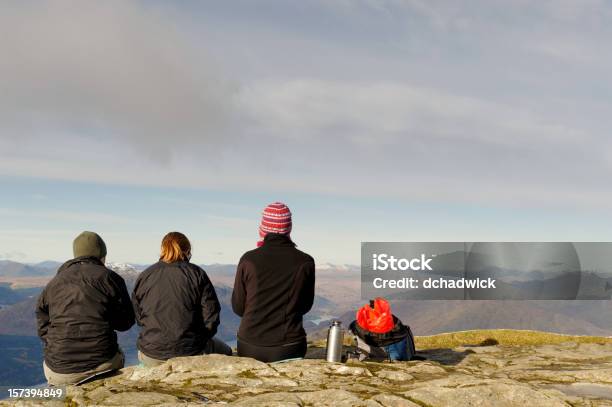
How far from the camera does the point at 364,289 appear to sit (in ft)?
96.5

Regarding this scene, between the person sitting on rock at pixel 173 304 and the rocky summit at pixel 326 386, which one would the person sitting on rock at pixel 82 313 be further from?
the rocky summit at pixel 326 386

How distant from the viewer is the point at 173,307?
35.4ft

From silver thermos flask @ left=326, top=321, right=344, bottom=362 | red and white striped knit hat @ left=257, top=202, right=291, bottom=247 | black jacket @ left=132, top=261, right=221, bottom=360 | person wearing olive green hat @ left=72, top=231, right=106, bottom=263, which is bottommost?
silver thermos flask @ left=326, top=321, right=344, bottom=362

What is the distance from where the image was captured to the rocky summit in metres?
8.99

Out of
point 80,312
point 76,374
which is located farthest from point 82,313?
point 76,374

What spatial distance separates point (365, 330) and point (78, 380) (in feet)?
22.3

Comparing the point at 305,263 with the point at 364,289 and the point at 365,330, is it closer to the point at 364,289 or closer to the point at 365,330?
the point at 365,330

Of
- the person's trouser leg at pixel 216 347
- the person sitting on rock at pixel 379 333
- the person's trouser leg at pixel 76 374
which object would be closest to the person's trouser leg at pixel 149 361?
the person's trouser leg at pixel 76 374

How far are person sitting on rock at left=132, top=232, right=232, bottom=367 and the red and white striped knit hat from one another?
1608 mm

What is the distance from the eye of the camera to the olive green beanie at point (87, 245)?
35.1 ft

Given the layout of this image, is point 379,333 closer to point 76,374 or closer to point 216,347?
point 216,347

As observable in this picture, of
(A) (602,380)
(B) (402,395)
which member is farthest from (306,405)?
(A) (602,380)

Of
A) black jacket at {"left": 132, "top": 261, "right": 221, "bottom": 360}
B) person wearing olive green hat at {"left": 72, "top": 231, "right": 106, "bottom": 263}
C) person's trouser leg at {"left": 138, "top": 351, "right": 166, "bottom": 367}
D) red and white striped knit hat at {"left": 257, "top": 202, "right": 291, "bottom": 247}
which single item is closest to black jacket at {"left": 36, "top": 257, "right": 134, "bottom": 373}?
person wearing olive green hat at {"left": 72, "top": 231, "right": 106, "bottom": 263}

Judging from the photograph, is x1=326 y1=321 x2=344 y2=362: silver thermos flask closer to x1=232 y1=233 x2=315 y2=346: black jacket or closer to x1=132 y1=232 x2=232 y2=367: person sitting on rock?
x1=232 y1=233 x2=315 y2=346: black jacket
